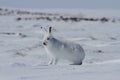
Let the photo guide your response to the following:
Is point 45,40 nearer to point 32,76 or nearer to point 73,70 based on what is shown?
point 73,70

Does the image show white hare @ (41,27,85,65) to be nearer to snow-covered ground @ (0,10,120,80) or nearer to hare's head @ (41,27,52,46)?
hare's head @ (41,27,52,46)

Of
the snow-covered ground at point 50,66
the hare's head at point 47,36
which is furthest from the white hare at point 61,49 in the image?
the snow-covered ground at point 50,66

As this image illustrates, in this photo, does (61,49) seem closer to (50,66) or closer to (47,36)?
(47,36)

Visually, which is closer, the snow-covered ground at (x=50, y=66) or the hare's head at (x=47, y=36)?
the snow-covered ground at (x=50, y=66)

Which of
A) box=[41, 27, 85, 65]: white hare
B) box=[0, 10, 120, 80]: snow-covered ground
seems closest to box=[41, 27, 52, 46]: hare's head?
box=[41, 27, 85, 65]: white hare

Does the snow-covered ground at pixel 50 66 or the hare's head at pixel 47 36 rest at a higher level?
the hare's head at pixel 47 36

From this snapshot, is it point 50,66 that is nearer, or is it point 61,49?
point 50,66

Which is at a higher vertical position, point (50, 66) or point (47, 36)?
point (47, 36)

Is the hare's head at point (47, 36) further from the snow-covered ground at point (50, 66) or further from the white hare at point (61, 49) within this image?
the snow-covered ground at point (50, 66)

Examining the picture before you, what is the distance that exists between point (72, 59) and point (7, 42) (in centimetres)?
597

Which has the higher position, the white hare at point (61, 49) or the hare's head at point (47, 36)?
the hare's head at point (47, 36)

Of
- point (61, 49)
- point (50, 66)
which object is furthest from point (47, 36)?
point (50, 66)

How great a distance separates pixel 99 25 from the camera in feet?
78.0

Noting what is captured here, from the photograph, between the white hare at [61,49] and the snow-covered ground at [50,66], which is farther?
the white hare at [61,49]
